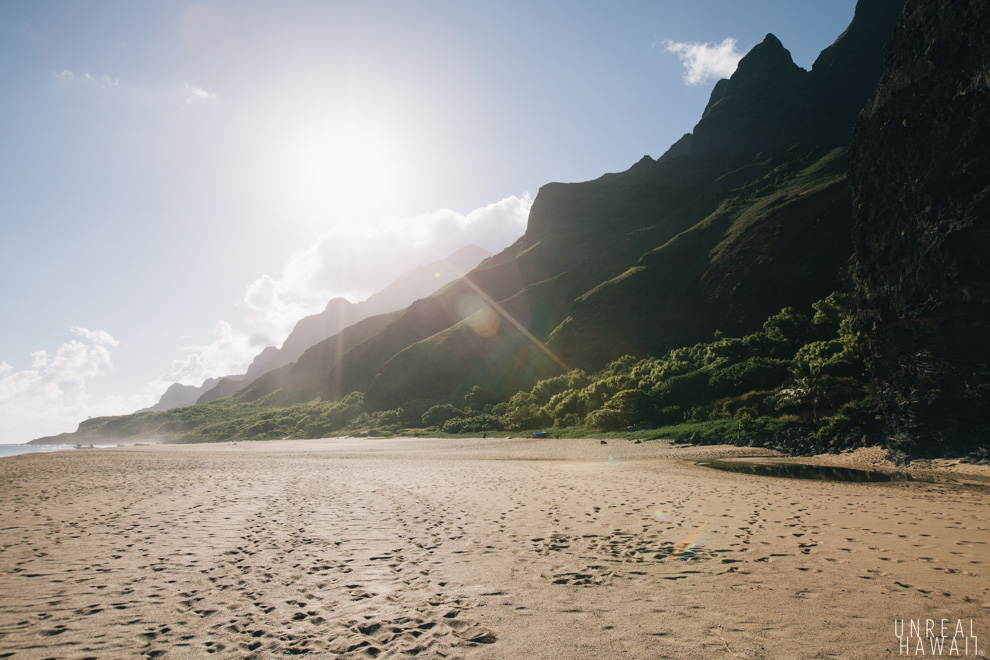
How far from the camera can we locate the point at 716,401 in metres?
43.8

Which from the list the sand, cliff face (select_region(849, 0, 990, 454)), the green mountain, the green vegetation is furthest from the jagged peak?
the sand

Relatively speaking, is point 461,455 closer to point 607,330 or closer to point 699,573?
point 699,573

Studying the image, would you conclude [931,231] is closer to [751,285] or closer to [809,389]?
[809,389]

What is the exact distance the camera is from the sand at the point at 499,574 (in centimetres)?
523

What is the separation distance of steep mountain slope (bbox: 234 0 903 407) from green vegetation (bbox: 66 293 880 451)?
11.5 meters

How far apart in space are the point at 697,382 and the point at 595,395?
531 inches

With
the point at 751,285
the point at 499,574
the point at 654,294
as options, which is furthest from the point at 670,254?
the point at 499,574

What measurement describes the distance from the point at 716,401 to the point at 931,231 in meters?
25.0

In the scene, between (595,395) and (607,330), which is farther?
(607,330)

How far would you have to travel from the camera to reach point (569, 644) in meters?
5.10

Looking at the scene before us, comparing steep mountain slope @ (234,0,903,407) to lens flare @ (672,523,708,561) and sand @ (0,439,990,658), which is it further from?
lens flare @ (672,523,708,561)

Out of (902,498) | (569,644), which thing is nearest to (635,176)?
(902,498)

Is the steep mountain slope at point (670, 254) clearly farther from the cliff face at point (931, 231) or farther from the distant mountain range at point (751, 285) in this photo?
the cliff face at point (931, 231)

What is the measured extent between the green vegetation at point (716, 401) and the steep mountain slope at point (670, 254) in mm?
11458
